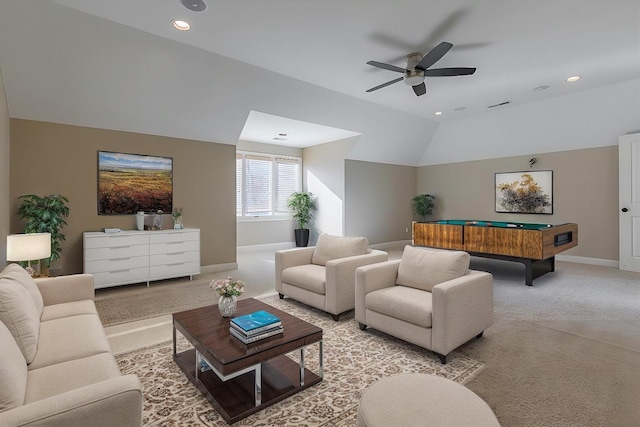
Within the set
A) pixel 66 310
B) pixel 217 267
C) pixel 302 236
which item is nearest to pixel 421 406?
pixel 66 310

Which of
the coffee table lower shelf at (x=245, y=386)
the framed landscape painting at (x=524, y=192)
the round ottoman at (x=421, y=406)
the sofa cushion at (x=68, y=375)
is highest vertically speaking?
the framed landscape painting at (x=524, y=192)

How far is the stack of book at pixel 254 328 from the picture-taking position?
A: 6.79 feet

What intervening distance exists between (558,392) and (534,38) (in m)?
3.94

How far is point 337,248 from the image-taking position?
4129 mm

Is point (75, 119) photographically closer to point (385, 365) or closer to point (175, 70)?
point (175, 70)

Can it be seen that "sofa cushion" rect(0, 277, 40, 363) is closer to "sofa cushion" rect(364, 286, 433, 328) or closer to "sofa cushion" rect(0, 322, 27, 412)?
"sofa cushion" rect(0, 322, 27, 412)

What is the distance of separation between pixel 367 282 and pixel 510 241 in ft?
10.1

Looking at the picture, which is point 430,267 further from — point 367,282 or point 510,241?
point 510,241

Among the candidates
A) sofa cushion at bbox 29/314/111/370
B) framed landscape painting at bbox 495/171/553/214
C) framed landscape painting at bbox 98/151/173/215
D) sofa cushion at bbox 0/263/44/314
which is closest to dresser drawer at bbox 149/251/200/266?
framed landscape painting at bbox 98/151/173/215

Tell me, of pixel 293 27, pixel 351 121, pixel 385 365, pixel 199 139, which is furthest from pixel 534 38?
pixel 199 139

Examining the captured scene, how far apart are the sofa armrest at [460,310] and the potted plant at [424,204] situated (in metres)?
6.49

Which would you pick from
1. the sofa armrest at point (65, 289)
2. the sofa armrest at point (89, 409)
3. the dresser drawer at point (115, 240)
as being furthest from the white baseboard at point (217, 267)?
the sofa armrest at point (89, 409)

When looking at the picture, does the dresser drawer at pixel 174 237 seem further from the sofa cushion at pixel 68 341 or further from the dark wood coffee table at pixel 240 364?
the dark wood coffee table at pixel 240 364

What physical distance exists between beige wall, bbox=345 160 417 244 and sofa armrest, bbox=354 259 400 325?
198 inches
